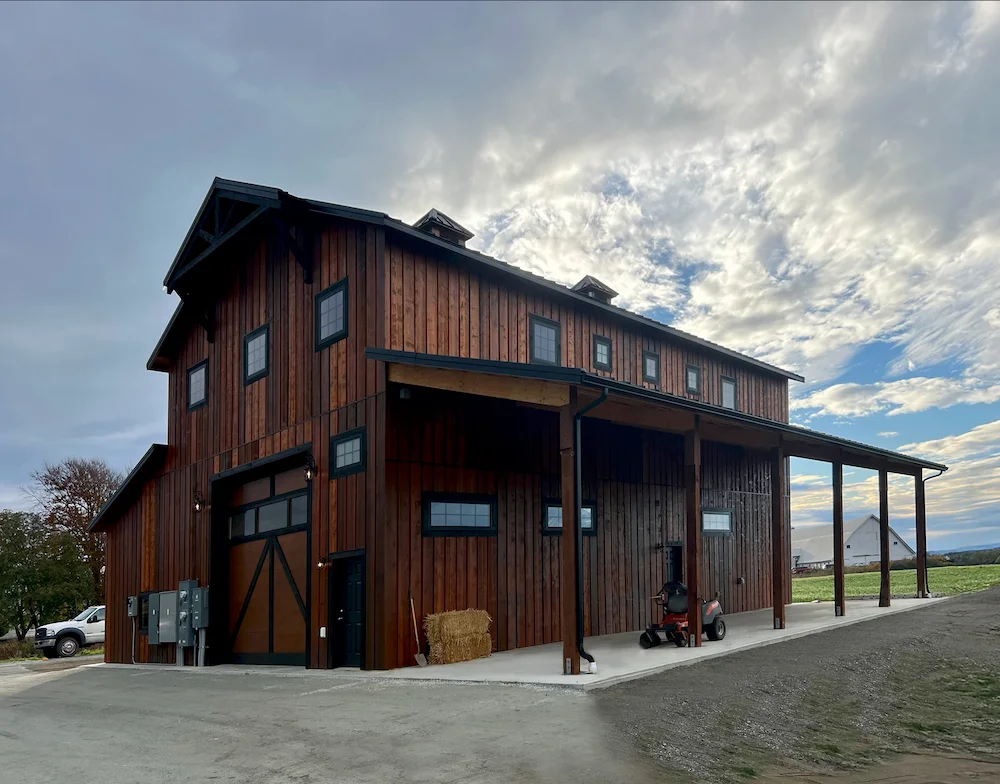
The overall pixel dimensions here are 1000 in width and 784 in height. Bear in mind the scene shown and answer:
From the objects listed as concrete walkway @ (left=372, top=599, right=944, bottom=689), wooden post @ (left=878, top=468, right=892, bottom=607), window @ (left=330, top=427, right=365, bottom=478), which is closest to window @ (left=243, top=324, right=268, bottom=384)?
window @ (left=330, top=427, right=365, bottom=478)

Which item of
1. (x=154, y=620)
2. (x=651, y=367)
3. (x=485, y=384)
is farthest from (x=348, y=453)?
(x=154, y=620)

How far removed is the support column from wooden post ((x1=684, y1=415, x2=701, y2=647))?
16.5 ft

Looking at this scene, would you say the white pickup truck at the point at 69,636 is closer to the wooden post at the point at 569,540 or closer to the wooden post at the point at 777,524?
A: the wooden post at the point at 777,524

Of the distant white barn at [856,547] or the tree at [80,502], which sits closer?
the tree at [80,502]

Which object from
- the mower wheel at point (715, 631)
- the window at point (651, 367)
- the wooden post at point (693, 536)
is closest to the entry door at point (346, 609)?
the wooden post at point (693, 536)

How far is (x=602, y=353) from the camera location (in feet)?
59.3

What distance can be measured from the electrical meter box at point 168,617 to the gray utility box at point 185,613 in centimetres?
28

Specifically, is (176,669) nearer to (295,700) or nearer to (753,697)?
(295,700)

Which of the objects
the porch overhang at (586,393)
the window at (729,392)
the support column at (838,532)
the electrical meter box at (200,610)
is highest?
the window at (729,392)

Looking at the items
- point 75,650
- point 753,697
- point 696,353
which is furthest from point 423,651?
point 75,650

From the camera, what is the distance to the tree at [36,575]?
35.7 meters

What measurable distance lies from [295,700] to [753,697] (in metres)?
5.46

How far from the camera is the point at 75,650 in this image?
29781 mm

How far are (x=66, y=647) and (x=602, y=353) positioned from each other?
2264 centimetres
